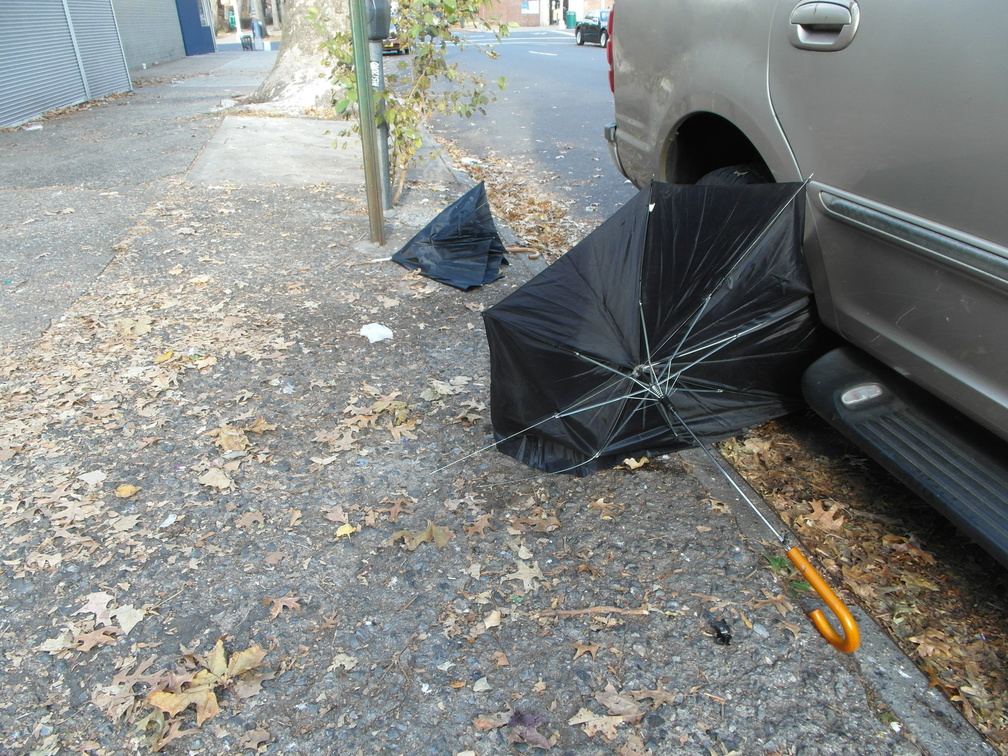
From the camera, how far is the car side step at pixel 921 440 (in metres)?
2.11

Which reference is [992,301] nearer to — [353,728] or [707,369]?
[707,369]

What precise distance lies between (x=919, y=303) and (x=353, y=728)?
2.16 m

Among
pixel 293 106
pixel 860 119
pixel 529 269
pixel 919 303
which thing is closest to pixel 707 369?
pixel 919 303

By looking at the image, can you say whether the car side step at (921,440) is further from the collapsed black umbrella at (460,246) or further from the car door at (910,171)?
the collapsed black umbrella at (460,246)

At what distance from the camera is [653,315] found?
278 cm

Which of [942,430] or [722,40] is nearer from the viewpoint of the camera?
[942,430]

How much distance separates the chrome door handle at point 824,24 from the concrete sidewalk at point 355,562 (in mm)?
1710

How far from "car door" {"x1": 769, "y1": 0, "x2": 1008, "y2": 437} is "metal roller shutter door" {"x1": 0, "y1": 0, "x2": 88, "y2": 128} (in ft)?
36.9

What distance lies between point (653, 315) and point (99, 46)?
15.3 m

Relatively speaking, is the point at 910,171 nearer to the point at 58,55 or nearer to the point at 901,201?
the point at 901,201

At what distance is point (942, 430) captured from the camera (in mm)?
2328

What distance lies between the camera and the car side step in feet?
6.93

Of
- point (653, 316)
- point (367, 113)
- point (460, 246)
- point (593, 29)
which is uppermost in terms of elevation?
point (367, 113)

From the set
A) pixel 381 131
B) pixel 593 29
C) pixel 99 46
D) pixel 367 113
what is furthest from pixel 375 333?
pixel 593 29
